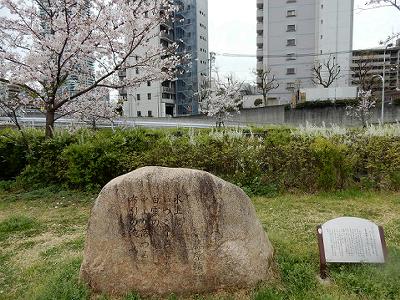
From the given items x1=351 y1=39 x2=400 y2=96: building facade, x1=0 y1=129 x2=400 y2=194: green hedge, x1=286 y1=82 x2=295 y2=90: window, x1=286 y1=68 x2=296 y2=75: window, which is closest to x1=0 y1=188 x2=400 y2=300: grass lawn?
x1=0 y1=129 x2=400 y2=194: green hedge

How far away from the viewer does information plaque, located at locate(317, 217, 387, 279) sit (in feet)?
10.2

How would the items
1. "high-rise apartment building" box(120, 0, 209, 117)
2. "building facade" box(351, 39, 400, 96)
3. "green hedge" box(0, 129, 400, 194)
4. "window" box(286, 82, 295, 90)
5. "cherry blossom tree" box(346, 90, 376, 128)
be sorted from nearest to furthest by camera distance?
"green hedge" box(0, 129, 400, 194) < "cherry blossom tree" box(346, 90, 376, 128) < "building facade" box(351, 39, 400, 96) < "window" box(286, 82, 295, 90) < "high-rise apartment building" box(120, 0, 209, 117)

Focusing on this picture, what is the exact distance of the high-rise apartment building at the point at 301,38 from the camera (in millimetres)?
40344

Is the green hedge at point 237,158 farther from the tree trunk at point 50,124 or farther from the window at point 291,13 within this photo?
the window at point 291,13

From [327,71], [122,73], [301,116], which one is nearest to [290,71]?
[327,71]

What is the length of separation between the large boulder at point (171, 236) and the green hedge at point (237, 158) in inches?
146

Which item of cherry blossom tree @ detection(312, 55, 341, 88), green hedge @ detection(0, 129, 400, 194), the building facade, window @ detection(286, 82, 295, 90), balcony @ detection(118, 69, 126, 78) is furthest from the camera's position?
window @ detection(286, 82, 295, 90)

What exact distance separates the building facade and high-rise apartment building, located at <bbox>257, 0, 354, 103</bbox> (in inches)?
120

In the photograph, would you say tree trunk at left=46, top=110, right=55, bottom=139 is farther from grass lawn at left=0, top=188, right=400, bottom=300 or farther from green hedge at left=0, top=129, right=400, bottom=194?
grass lawn at left=0, top=188, right=400, bottom=300

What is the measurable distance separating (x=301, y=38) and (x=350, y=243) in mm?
43217

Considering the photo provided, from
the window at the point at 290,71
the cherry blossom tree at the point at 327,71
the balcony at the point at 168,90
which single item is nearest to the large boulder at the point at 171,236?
the cherry blossom tree at the point at 327,71

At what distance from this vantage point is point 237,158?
22.2ft

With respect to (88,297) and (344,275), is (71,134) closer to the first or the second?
(88,297)

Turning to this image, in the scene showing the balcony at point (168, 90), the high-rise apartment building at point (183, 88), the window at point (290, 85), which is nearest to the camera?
the window at point (290, 85)
